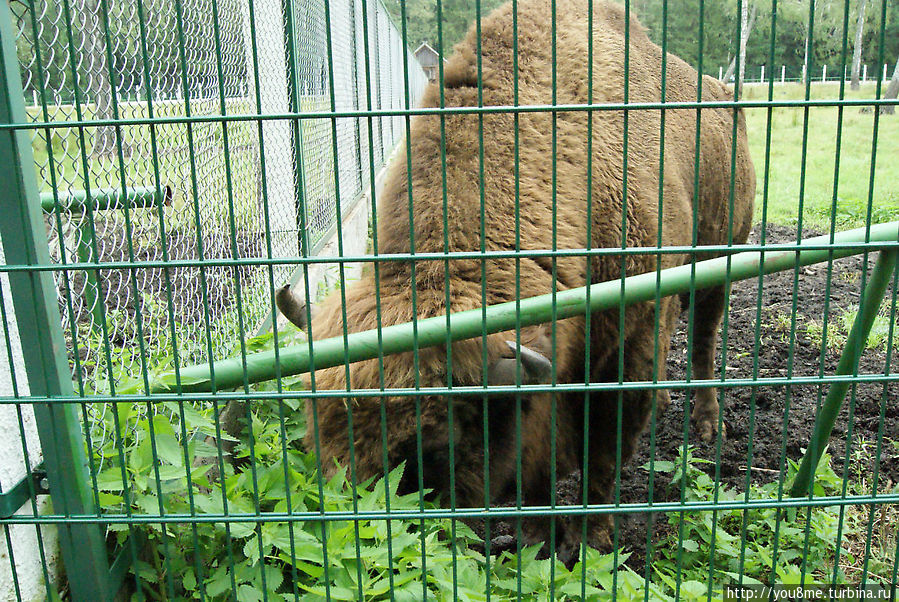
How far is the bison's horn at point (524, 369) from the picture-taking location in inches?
113

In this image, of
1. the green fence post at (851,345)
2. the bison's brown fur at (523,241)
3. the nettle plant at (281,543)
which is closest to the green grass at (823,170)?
the bison's brown fur at (523,241)

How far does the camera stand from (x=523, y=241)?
3379mm

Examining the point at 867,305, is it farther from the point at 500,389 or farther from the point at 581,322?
the point at 500,389

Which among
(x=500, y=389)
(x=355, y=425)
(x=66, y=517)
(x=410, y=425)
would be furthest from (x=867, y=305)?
(x=66, y=517)

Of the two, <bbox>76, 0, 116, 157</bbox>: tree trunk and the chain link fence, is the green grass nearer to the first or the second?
the chain link fence

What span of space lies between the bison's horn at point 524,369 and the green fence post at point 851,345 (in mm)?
971

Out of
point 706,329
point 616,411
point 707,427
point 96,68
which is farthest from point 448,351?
point 706,329

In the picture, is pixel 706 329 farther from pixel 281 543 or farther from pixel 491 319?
pixel 281 543

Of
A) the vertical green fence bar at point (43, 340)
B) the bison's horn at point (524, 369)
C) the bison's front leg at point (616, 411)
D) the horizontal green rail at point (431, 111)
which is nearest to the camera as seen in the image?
the horizontal green rail at point (431, 111)

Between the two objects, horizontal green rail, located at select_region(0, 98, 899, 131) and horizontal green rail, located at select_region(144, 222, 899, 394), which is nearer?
horizontal green rail, located at select_region(0, 98, 899, 131)

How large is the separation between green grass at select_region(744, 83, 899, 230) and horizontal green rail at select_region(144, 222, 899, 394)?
5633 mm

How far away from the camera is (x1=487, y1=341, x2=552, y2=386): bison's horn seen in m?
2.88

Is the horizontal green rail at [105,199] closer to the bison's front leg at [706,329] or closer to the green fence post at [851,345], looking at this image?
the green fence post at [851,345]

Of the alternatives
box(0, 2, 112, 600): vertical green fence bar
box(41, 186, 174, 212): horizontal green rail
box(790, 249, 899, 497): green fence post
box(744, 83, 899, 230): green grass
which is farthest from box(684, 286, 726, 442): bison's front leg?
box(0, 2, 112, 600): vertical green fence bar
